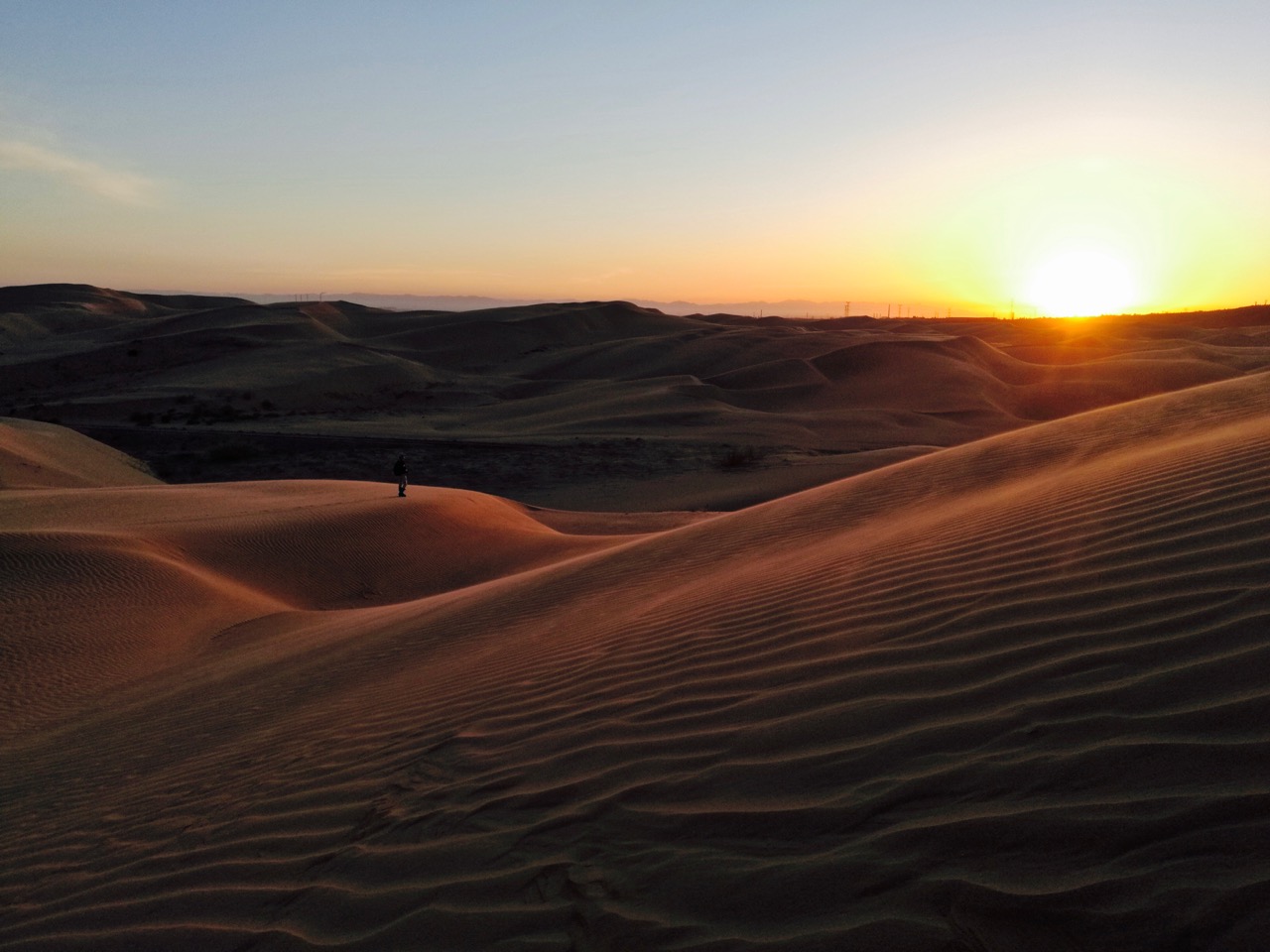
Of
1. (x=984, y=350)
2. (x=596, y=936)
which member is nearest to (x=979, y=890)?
(x=596, y=936)


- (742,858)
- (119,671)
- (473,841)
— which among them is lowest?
(119,671)

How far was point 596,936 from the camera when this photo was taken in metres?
2.54

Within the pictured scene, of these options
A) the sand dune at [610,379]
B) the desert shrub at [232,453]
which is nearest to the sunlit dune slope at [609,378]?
the sand dune at [610,379]

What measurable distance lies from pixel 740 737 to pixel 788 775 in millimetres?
392

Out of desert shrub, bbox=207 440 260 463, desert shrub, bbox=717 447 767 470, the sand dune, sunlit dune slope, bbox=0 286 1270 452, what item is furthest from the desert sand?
sunlit dune slope, bbox=0 286 1270 452

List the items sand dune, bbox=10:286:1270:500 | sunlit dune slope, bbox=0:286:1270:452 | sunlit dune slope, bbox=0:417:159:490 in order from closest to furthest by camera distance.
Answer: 1. sunlit dune slope, bbox=0:417:159:490
2. sand dune, bbox=10:286:1270:500
3. sunlit dune slope, bbox=0:286:1270:452

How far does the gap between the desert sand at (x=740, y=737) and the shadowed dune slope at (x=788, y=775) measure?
14mm

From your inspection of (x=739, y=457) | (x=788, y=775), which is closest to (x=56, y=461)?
(x=739, y=457)

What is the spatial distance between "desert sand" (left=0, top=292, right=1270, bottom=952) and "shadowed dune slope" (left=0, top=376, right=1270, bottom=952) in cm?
1

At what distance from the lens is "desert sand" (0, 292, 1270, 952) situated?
2436mm

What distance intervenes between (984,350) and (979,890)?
5026cm

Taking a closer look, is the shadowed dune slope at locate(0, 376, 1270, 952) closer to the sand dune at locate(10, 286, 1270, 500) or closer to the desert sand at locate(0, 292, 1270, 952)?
the desert sand at locate(0, 292, 1270, 952)

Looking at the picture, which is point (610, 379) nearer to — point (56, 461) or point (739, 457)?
point (739, 457)

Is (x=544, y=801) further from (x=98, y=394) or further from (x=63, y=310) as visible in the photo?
(x=63, y=310)
